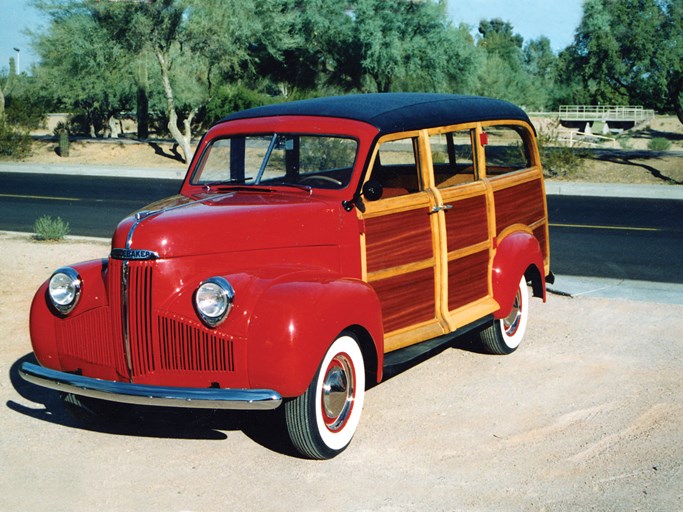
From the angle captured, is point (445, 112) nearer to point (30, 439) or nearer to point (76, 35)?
point (30, 439)

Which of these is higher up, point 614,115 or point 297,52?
point 297,52

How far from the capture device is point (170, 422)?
5.86 meters

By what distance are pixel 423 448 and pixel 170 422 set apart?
1.66m

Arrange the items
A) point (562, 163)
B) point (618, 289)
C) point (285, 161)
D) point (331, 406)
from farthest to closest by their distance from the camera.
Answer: point (562, 163) → point (618, 289) → point (285, 161) → point (331, 406)

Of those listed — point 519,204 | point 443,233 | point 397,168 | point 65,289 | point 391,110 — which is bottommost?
point 65,289

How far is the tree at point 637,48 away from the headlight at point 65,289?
2413 cm

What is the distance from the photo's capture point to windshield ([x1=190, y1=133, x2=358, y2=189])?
603cm

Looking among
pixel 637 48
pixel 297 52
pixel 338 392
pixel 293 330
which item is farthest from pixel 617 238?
pixel 297 52

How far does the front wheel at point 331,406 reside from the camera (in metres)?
4.99

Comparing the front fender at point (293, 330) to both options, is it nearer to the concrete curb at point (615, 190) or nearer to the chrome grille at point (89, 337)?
the chrome grille at point (89, 337)

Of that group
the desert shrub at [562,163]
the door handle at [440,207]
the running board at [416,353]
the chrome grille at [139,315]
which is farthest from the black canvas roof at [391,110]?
the desert shrub at [562,163]

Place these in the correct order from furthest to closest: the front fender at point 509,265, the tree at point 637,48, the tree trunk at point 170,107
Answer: the tree trunk at point 170,107
the tree at point 637,48
the front fender at point 509,265

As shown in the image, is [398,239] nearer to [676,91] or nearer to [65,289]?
[65,289]

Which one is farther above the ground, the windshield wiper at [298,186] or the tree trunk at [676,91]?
the tree trunk at [676,91]
